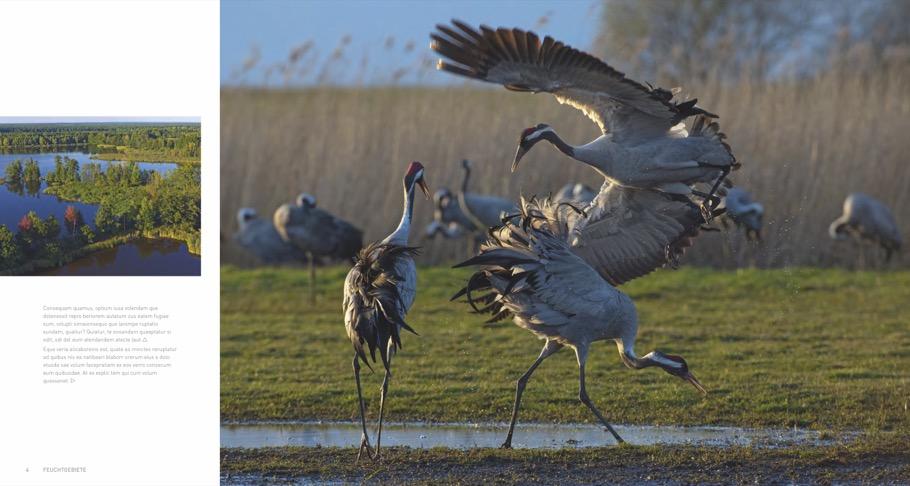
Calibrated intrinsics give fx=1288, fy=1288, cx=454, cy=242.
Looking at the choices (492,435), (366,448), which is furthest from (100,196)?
(492,435)

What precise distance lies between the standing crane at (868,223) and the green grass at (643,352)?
0.52m

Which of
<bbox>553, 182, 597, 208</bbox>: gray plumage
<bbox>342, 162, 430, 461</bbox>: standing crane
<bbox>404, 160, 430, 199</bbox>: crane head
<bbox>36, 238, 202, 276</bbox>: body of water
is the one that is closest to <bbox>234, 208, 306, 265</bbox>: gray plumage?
<bbox>553, 182, 597, 208</bbox>: gray plumage

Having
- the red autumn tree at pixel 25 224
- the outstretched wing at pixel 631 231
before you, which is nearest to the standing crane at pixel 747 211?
the outstretched wing at pixel 631 231

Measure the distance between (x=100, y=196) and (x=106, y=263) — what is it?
0.41 meters

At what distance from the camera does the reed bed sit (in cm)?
1552

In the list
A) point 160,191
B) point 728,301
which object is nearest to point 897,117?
point 728,301

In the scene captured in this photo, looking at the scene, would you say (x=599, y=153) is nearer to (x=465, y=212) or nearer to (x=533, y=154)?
(x=465, y=212)

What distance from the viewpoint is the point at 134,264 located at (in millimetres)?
6703

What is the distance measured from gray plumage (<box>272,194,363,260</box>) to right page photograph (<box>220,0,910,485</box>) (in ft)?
0.08

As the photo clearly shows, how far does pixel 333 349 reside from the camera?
1068cm

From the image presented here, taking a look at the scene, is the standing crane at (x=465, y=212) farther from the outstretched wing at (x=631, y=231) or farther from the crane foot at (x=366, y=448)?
the crane foot at (x=366, y=448)

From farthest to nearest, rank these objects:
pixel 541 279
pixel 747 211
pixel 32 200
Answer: pixel 747 211
pixel 541 279
pixel 32 200

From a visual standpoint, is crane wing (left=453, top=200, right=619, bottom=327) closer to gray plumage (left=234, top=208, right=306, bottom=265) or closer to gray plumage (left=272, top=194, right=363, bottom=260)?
gray plumage (left=272, top=194, right=363, bottom=260)

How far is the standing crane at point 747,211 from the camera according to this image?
48.4ft
